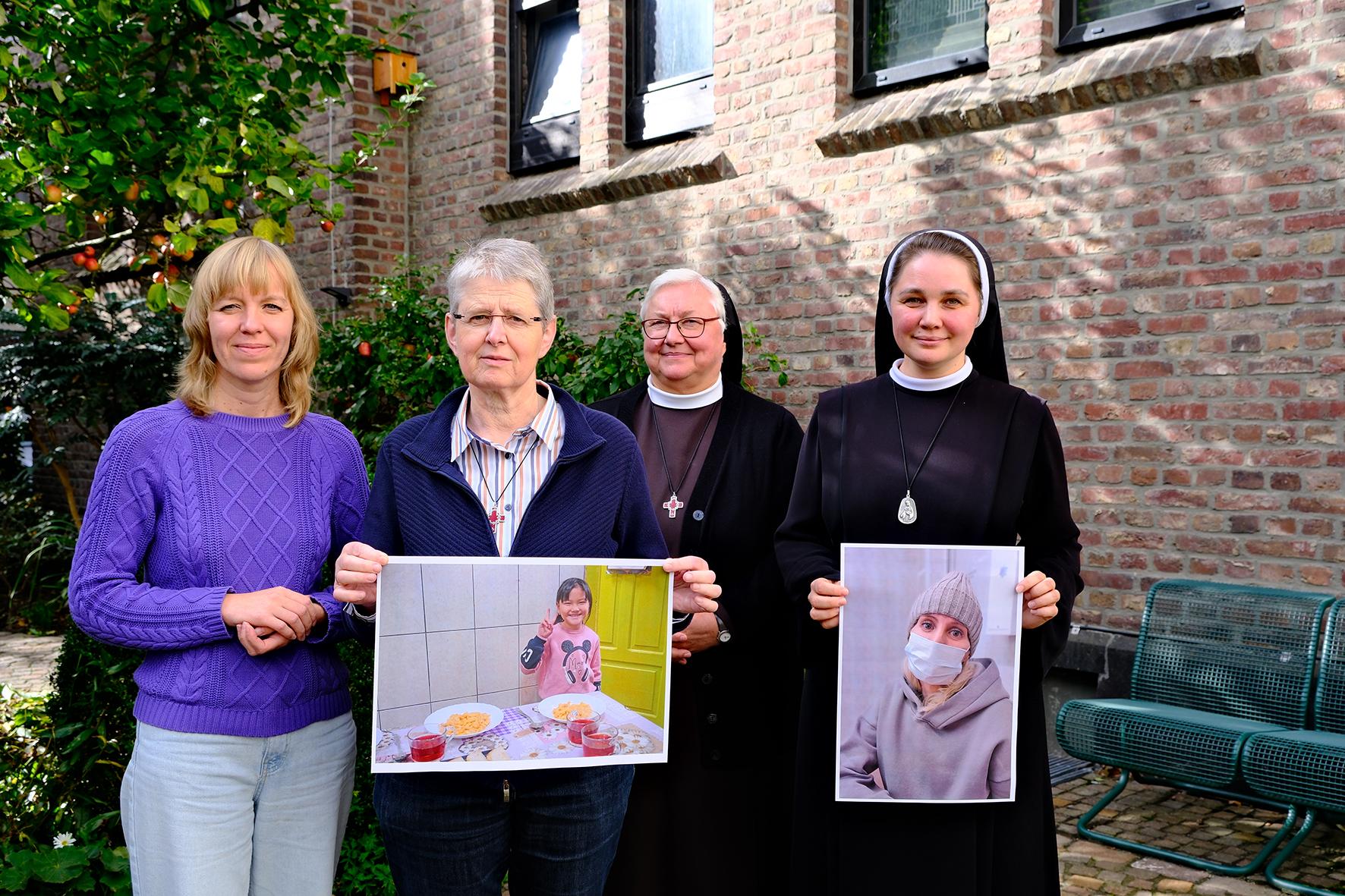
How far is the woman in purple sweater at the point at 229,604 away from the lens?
2.24 meters

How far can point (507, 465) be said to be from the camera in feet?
8.02

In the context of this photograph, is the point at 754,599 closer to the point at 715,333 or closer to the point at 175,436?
the point at 715,333

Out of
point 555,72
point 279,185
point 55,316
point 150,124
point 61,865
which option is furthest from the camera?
point 555,72

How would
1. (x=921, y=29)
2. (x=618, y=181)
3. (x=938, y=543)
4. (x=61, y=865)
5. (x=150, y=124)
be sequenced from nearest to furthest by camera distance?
(x=938, y=543) < (x=61, y=865) < (x=150, y=124) < (x=921, y=29) < (x=618, y=181)

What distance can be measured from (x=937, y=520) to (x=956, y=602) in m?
0.21

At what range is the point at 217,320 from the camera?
2.36 metres

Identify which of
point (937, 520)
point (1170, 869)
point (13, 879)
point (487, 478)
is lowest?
point (1170, 869)

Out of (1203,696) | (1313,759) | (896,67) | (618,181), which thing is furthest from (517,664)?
(618,181)

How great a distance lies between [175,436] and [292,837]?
83 centimetres

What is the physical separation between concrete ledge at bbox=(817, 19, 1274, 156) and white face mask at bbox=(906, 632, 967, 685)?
3861 millimetres

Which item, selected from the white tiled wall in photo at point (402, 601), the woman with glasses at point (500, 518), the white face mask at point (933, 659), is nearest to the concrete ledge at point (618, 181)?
the woman with glasses at point (500, 518)

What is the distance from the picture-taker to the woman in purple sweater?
2242 mm

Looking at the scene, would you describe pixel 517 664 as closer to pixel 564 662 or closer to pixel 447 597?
pixel 564 662

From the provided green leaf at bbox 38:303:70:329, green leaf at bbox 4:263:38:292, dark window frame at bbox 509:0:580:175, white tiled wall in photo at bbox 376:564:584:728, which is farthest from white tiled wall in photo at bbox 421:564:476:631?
dark window frame at bbox 509:0:580:175
